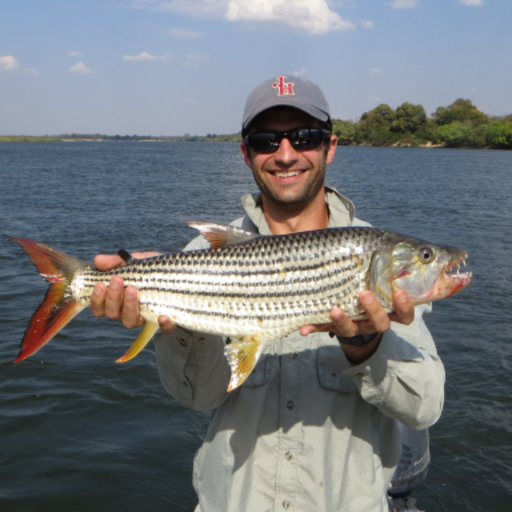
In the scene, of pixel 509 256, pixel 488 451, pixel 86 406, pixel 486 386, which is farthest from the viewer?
pixel 509 256

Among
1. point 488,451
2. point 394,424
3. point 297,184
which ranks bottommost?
point 488,451

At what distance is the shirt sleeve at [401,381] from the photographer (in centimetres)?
329

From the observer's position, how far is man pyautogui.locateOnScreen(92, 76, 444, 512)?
334 centimetres

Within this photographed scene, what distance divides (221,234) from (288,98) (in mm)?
1232

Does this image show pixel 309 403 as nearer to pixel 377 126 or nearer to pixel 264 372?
pixel 264 372

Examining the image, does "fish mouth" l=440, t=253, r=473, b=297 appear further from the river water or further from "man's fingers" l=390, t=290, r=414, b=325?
the river water

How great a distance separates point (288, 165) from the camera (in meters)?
4.11

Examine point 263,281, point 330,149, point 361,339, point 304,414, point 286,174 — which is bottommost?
point 304,414

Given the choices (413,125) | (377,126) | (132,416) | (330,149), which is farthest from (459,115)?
(330,149)

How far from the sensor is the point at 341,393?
143 inches

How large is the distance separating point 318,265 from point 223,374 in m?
0.94

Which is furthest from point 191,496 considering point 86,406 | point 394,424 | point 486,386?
point 486,386

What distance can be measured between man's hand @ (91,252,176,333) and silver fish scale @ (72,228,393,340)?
6 cm

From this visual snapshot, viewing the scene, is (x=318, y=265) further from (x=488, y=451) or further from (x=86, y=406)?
(x=86, y=406)
